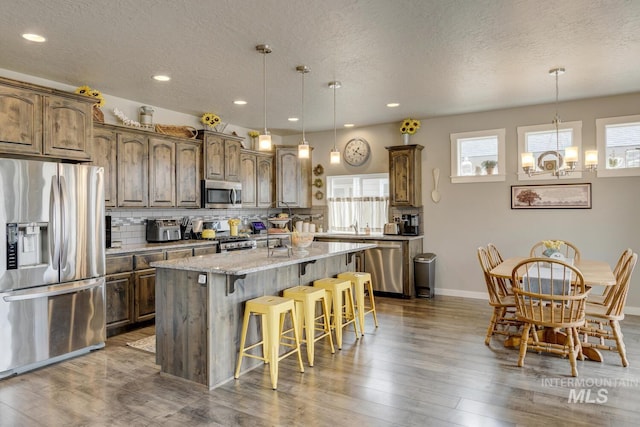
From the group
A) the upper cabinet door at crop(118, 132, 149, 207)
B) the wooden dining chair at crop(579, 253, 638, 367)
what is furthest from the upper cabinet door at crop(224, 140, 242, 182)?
the wooden dining chair at crop(579, 253, 638, 367)

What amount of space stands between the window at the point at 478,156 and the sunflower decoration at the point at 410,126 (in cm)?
57

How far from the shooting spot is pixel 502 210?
6004mm

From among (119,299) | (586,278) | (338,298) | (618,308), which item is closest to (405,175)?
(338,298)

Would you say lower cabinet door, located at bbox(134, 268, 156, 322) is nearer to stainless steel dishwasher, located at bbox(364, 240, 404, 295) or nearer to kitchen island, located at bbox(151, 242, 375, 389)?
kitchen island, located at bbox(151, 242, 375, 389)

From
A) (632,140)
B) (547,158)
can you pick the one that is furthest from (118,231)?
(632,140)

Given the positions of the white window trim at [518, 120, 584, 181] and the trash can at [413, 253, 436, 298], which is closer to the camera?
the white window trim at [518, 120, 584, 181]

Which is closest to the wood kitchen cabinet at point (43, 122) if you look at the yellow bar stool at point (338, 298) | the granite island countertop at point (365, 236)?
the yellow bar stool at point (338, 298)

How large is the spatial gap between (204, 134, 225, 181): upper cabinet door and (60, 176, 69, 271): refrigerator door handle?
2.27m

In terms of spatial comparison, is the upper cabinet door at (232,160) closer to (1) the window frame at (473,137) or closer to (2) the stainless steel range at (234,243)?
(2) the stainless steel range at (234,243)

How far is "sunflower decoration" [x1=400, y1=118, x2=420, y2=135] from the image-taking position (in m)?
6.48

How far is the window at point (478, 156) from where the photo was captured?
602 centimetres

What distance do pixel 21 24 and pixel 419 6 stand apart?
298 centimetres

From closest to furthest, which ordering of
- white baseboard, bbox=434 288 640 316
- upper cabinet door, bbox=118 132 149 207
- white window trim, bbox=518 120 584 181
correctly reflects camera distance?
upper cabinet door, bbox=118 132 149 207 → white window trim, bbox=518 120 584 181 → white baseboard, bbox=434 288 640 316

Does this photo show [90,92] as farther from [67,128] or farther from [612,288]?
[612,288]
